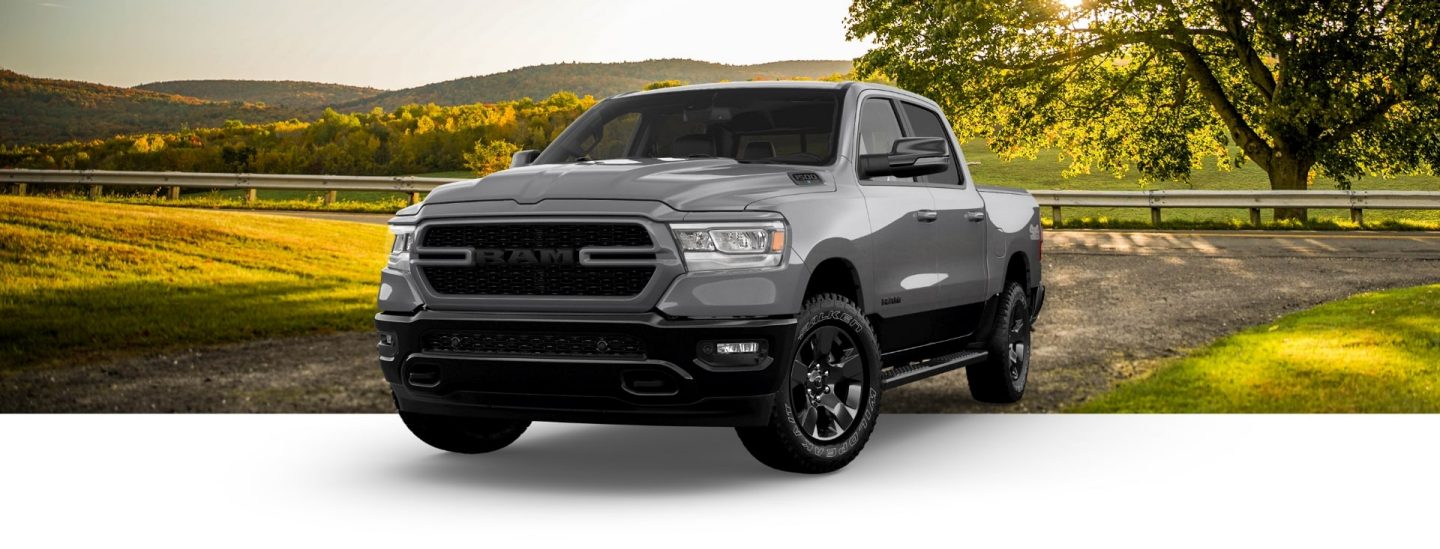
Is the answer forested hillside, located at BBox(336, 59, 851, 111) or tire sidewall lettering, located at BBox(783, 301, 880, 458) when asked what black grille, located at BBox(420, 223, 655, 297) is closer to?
tire sidewall lettering, located at BBox(783, 301, 880, 458)

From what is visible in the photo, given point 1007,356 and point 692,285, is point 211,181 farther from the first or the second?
point 692,285

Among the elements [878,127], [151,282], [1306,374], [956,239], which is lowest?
[1306,374]

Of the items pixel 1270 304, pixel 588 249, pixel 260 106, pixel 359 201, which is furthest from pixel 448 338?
pixel 359 201

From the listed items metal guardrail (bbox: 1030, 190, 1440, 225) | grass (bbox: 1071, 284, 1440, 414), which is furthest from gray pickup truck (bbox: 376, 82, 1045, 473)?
metal guardrail (bbox: 1030, 190, 1440, 225)

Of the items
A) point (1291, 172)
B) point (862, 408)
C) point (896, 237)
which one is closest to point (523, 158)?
point (896, 237)

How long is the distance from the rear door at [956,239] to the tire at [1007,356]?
1.54ft

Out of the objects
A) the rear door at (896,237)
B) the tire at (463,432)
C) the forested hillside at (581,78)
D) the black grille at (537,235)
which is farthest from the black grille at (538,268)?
the forested hillside at (581,78)

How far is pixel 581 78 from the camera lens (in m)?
15.5

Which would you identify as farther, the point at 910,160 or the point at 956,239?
the point at 956,239

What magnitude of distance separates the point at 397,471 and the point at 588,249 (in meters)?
2.05

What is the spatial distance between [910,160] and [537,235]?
6.88 feet

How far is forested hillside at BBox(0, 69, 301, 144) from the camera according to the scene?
492 inches

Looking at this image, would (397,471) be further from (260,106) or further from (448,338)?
(260,106)

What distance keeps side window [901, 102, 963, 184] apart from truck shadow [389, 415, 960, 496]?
1577 mm
